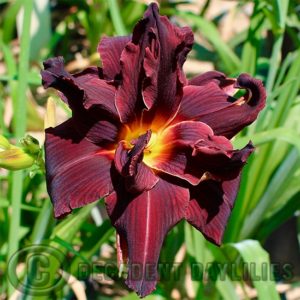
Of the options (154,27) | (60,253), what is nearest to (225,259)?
(60,253)

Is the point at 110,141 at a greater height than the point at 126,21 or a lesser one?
greater

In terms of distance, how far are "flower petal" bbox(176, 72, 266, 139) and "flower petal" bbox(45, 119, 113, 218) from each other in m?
0.14

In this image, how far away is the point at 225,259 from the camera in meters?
1.23

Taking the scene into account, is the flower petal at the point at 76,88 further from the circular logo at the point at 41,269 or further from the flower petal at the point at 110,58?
the circular logo at the point at 41,269

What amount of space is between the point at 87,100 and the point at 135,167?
103 millimetres

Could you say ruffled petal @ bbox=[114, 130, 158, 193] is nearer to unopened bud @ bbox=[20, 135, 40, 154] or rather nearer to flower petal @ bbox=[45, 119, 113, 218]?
flower petal @ bbox=[45, 119, 113, 218]

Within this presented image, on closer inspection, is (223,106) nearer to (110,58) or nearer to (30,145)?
(110,58)

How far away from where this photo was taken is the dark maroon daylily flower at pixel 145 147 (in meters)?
0.75

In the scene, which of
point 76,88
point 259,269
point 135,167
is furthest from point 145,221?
point 259,269

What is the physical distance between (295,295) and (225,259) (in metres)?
0.35

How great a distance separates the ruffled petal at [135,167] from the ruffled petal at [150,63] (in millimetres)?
47

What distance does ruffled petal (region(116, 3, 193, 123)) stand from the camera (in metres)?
0.77

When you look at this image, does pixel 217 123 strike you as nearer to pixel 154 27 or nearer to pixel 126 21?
pixel 154 27

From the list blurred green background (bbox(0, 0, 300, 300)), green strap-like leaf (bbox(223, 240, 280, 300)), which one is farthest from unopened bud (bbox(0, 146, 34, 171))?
green strap-like leaf (bbox(223, 240, 280, 300))
